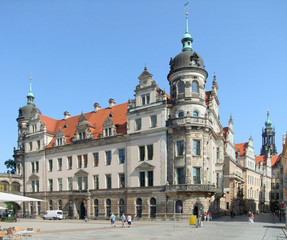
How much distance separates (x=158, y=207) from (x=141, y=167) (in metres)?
6.40

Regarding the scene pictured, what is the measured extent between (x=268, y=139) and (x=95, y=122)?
8163cm

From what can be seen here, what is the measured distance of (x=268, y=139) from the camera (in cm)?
12519

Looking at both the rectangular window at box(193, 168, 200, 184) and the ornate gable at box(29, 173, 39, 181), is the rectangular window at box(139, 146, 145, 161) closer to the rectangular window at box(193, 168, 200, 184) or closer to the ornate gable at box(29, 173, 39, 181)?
the rectangular window at box(193, 168, 200, 184)

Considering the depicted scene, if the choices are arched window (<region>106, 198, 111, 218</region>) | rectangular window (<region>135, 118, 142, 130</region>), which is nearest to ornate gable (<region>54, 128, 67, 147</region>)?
arched window (<region>106, 198, 111, 218</region>)

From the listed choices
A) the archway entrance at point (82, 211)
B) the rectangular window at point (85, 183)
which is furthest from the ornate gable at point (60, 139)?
the archway entrance at point (82, 211)

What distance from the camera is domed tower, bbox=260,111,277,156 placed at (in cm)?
12438

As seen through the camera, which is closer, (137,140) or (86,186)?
(137,140)

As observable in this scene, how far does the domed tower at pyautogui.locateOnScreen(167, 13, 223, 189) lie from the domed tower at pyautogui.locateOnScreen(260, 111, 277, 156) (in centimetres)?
7938

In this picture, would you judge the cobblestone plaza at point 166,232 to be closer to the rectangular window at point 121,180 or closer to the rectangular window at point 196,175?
the rectangular window at point 196,175

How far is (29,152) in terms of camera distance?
69.6 meters

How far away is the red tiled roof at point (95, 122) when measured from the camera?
58.8 metres

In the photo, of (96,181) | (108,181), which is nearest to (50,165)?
(96,181)

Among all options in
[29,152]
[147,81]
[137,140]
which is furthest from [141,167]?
[29,152]

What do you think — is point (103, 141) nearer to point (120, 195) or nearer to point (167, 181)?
point (120, 195)
